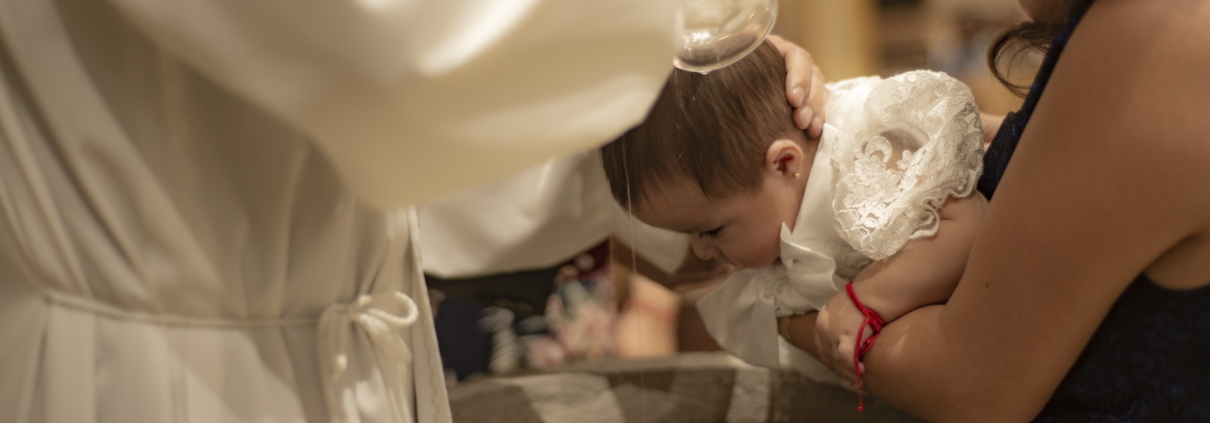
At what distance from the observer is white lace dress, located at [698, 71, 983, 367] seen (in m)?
0.80

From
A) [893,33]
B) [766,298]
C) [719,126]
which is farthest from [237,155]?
[893,33]

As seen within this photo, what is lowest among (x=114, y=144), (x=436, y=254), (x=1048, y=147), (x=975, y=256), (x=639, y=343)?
(x=639, y=343)

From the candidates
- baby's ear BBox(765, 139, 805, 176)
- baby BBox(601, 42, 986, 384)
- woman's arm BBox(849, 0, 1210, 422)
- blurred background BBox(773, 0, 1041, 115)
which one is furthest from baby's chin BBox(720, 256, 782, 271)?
blurred background BBox(773, 0, 1041, 115)

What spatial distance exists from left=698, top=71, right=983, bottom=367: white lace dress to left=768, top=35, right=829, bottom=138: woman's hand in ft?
0.05

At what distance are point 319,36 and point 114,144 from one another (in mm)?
161

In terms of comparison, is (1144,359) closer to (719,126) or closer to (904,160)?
(904,160)

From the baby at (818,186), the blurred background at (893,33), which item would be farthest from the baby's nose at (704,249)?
the blurred background at (893,33)

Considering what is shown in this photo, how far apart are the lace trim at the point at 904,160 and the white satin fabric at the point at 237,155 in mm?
366

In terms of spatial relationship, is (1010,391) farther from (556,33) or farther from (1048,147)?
(556,33)

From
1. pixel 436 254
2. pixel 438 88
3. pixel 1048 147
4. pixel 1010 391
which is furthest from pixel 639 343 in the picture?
pixel 438 88

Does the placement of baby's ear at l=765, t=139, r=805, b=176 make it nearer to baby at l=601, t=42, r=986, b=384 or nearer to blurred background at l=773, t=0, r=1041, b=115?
baby at l=601, t=42, r=986, b=384

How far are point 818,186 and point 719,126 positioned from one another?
0.13 metres

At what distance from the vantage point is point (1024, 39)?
76 centimetres

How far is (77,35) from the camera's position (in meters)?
0.49
